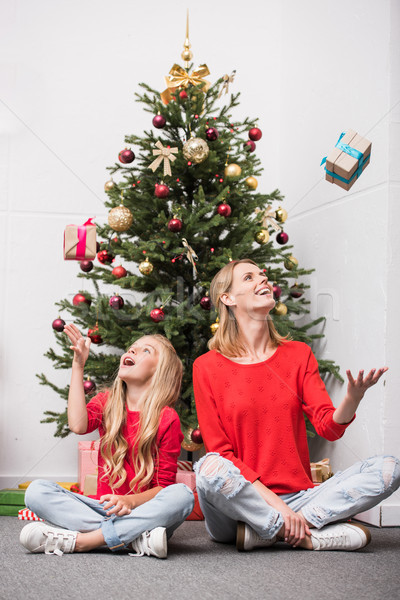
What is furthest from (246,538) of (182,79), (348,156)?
(182,79)

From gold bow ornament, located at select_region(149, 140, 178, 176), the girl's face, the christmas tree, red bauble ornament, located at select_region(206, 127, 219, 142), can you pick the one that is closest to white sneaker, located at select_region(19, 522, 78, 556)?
the girl's face

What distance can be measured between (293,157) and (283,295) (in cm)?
87

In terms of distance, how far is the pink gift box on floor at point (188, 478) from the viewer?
2.44 metres

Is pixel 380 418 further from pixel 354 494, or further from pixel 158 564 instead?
pixel 158 564

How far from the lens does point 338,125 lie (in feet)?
9.12

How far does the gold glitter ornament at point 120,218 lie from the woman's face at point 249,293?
53cm

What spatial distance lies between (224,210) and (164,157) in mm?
326

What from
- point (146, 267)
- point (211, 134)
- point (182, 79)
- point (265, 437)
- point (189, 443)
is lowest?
point (189, 443)

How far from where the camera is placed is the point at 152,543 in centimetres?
170

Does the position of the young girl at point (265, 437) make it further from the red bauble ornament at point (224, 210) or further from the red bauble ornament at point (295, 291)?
the red bauble ornament at point (295, 291)

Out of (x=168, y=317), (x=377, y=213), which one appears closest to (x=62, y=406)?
(x=168, y=317)

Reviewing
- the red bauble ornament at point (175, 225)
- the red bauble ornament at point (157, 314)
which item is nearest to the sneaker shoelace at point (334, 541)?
the red bauble ornament at point (157, 314)

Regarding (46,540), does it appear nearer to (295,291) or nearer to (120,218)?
(120,218)

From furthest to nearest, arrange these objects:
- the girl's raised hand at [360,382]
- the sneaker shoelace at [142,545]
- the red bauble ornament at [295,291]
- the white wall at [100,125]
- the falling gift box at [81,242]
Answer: the white wall at [100,125]
the red bauble ornament at [295,291]
the falling gift box at [81,242]
the sneaker shoelace at [142,545]
the girl's raised hand at [360,382]
